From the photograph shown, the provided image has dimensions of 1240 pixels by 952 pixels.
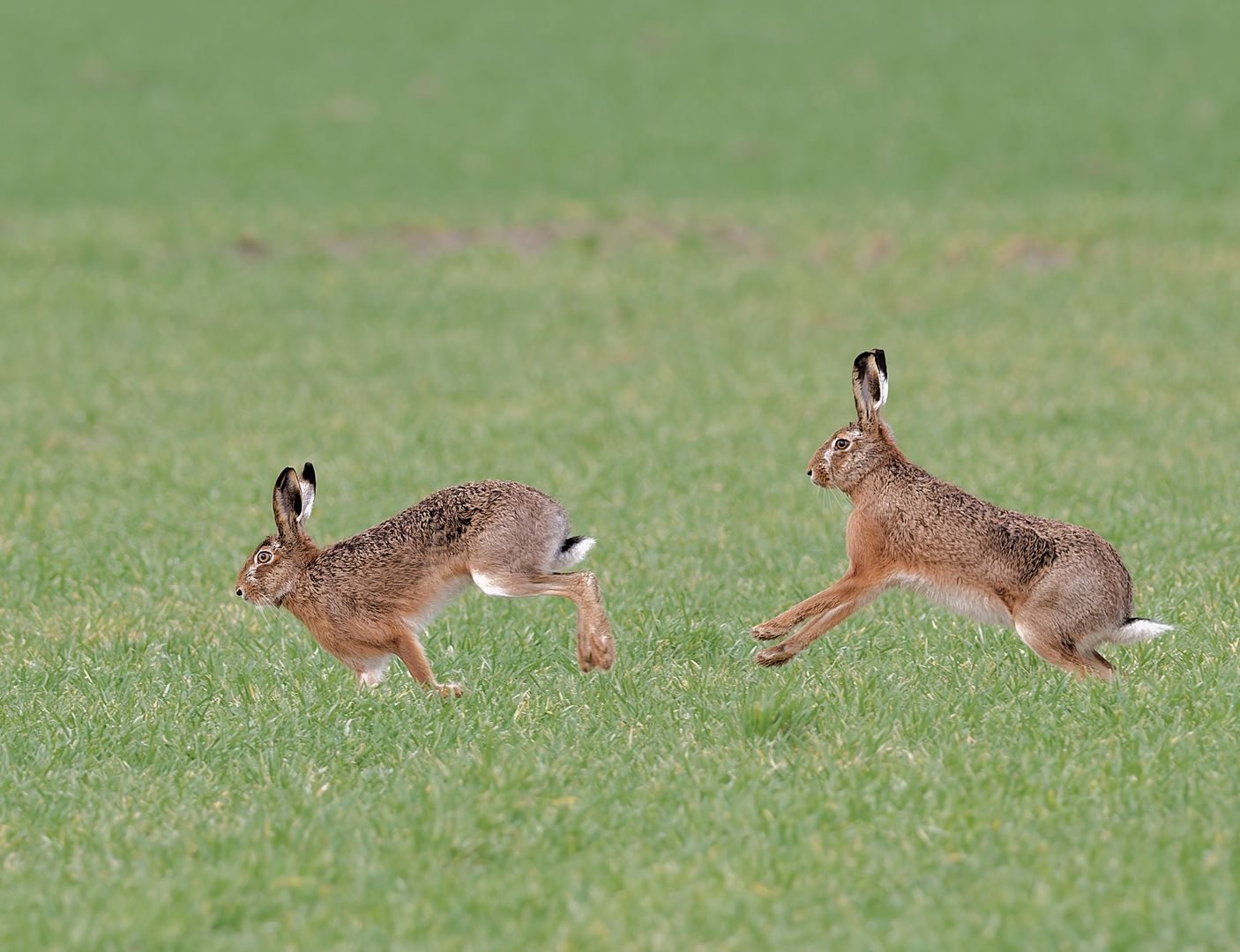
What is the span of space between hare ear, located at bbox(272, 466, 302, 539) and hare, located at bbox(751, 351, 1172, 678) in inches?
82.3

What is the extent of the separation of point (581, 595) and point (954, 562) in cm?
154

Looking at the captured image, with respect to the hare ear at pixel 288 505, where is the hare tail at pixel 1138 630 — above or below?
below

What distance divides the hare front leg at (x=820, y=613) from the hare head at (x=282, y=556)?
2.06m

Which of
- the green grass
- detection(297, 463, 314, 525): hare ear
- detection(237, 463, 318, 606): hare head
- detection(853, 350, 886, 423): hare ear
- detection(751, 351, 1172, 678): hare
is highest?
detection(853, 350, 886, 423): hare ear

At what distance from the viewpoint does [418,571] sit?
6.61m

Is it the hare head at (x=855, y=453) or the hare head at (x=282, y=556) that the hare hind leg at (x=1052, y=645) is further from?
the hare head at (x=282, y=556)

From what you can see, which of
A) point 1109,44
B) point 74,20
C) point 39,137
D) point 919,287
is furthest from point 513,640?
point 74,20

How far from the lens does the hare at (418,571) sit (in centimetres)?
643

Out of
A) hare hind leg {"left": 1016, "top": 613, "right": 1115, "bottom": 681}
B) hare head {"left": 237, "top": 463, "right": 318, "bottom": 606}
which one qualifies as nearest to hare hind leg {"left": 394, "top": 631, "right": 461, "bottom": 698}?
hare head {"left": 237, "top": 463, "right": 318, "bottom": 606}

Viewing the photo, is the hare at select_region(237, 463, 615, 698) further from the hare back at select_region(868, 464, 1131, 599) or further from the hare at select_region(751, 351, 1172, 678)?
the hare back at select_region(868, 464, 1131, 599)

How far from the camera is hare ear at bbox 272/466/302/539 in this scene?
22.3 feet

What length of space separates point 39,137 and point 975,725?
27635 millimetres

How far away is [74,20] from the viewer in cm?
3884

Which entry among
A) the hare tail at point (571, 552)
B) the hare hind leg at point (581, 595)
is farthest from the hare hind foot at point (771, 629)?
the hare tail at point (571, 552)
